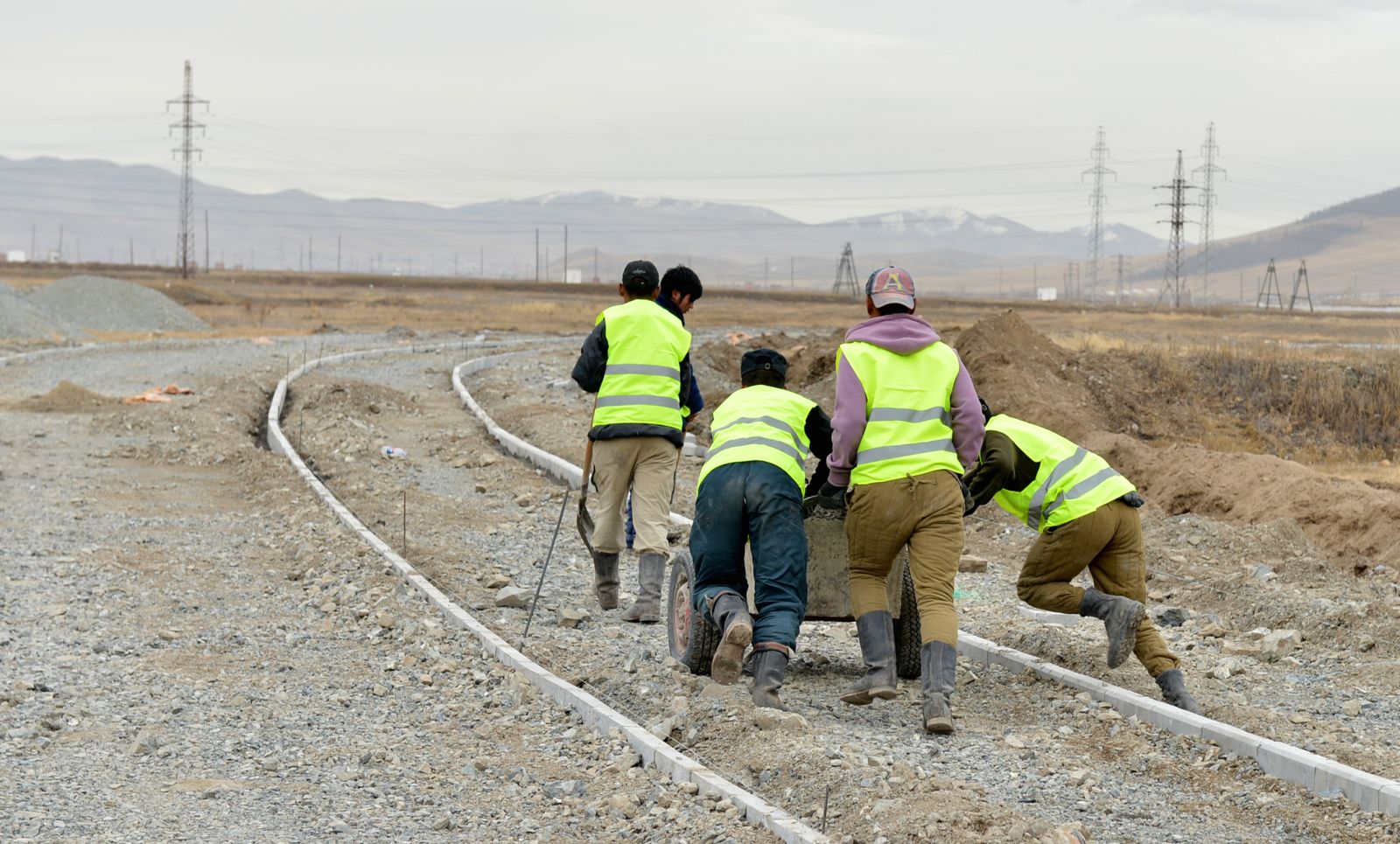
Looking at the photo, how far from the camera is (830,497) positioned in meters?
8.04

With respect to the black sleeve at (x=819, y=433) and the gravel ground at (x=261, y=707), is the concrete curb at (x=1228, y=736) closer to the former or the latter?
the black sleeve at (x=819, y=433)

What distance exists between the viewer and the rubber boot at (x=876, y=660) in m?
7.27

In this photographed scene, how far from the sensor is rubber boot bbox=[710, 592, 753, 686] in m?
7.39

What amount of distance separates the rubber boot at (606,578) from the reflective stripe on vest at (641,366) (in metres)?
0.87

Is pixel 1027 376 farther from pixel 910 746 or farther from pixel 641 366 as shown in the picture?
pixel 910 746

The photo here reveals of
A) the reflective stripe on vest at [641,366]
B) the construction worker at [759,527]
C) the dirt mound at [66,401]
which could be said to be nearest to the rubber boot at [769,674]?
the construction worker at [759,527]

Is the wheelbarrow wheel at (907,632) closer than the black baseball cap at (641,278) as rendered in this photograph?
Yes

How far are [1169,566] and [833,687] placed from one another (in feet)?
16.9

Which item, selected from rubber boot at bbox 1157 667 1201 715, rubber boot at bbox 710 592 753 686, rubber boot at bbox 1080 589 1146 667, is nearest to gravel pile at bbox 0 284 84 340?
rubber boot at bbox 710 592 753 686

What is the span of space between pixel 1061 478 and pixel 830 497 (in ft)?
3.86

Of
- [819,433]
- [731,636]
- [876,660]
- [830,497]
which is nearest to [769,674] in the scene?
[731,636]

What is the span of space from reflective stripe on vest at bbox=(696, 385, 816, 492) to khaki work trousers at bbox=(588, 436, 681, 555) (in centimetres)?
193

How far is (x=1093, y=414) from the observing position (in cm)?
2311

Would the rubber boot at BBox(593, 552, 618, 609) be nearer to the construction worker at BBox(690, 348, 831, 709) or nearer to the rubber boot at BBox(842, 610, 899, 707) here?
the construction worker at BBox(690, 348, 831, 709)
